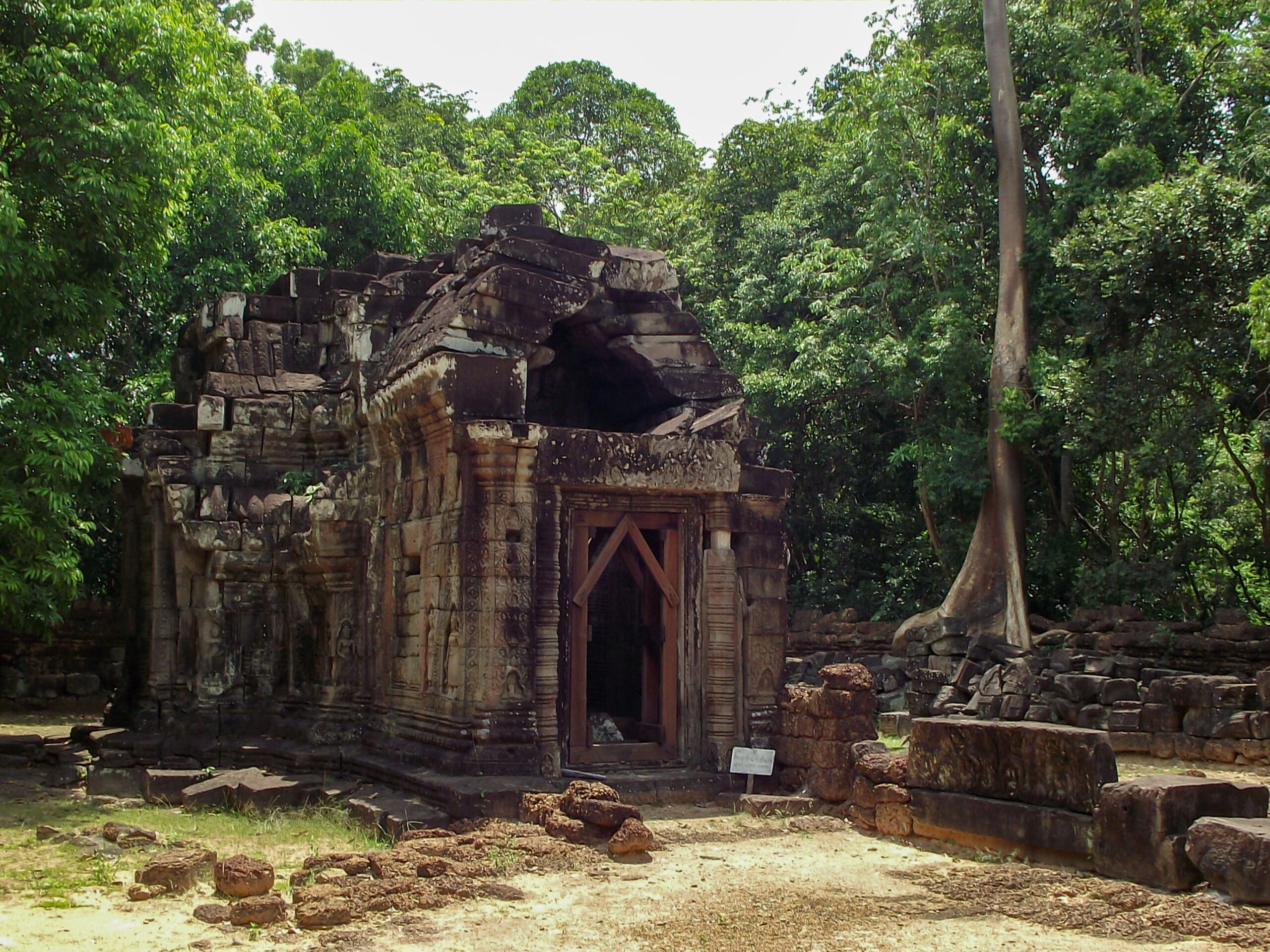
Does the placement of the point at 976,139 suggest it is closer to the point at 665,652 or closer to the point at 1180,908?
the point at 665,652

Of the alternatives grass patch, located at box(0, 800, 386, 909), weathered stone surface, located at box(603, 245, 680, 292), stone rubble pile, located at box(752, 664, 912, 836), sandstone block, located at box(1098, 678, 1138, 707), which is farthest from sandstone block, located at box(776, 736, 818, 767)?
sandstone block, located at box(1098, 678, 1138, 707)

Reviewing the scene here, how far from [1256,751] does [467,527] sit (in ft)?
29.5

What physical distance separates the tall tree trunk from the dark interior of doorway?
5989mm

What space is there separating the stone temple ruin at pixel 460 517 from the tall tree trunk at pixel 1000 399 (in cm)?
661

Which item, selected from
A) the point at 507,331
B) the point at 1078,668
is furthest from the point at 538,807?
the point at 1078,668

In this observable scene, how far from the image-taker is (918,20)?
863 inches

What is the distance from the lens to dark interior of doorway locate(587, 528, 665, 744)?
1062 cm

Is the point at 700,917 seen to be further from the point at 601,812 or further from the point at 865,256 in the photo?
the point at 865,256

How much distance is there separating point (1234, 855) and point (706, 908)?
2.54m

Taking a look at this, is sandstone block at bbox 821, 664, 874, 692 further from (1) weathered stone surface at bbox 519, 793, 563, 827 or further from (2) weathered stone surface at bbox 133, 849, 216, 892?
(2) weathered stone surface at bbox 133, 849, 216, 892

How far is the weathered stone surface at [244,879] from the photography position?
610 centimetres

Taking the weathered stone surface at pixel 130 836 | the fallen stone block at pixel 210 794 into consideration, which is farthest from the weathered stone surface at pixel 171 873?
the fallen stone block at pixel 210 794

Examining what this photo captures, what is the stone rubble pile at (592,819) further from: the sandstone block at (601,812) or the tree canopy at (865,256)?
the tree canopy at (865,256)

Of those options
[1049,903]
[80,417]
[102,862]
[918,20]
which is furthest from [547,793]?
[918,20]
